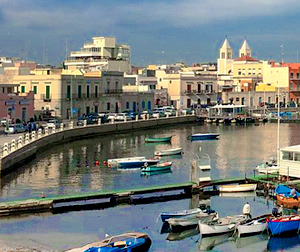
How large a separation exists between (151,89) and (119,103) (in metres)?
12.2

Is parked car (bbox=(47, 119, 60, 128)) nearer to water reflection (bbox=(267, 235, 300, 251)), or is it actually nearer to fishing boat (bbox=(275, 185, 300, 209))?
fishing boat (bbox=(275, 185, 300, 209))

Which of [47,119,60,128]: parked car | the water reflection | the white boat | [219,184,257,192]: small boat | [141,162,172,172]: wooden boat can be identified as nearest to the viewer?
the water reflection

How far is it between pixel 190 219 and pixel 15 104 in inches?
1665

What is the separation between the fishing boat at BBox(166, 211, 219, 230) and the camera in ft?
91.7

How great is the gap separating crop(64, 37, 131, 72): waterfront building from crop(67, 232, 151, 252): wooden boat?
71.5 meters

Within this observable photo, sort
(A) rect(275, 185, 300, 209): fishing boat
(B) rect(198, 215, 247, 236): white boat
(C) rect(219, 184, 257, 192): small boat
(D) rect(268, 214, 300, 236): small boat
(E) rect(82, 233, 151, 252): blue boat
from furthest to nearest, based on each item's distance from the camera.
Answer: (C) rect(219, 184, 257, 192): small boat → (A) rect(275, 185, 300, 209): fishing boat → (D) rect(268, 214, 300, 236): small boat → (B) rect(198, 215, 247, 236): white boat → (E) rect(82, 233, 151, 252): blue boat

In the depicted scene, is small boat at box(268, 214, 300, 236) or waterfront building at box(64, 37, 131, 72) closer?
small boat at box(268, 214, 300, 236)

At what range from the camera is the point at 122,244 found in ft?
80.4

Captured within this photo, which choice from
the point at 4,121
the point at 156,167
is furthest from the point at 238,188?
the point at 4,121

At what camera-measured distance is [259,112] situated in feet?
317

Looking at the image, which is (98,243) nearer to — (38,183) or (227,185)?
(227,185)

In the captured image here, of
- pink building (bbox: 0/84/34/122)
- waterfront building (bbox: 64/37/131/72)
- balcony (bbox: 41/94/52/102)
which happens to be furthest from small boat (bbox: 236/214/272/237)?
waterfront building (bbox: 64/37/131/72)

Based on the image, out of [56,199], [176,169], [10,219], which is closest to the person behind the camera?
[10,219]

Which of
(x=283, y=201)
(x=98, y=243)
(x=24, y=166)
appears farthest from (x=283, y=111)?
(x=98, y=243)
